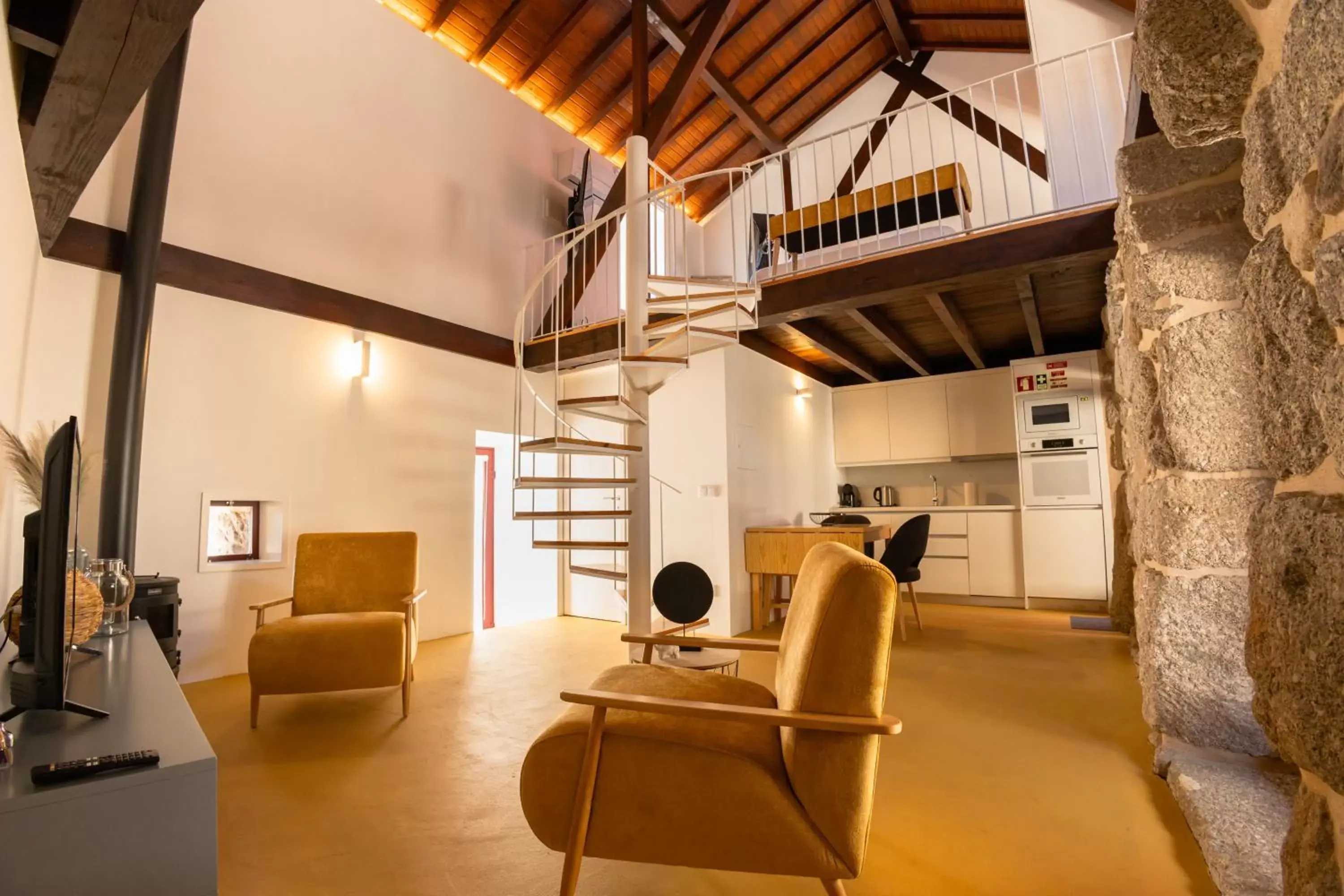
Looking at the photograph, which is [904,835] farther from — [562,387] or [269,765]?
[562,387]

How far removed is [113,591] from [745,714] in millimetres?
2629

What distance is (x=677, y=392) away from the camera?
19.2 ft

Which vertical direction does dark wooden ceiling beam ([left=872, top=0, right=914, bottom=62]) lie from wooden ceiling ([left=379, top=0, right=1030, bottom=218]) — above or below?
above

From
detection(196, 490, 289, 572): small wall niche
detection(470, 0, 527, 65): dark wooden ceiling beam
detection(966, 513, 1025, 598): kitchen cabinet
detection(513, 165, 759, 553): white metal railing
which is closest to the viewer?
detection(196, 490, 289, 572): small wall niche

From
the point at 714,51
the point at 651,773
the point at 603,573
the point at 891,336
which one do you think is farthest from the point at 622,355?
the point at 714,51

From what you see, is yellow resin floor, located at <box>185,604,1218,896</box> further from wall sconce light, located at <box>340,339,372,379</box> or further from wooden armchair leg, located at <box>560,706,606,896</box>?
wall sconce light, located at <box>340,339,372,379</box>

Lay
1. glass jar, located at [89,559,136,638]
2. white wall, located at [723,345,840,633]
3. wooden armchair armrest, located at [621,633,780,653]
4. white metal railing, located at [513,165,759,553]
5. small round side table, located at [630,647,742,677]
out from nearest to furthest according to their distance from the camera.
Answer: wooden armchair armrest, located at [621,633,780,653], glass jar, located at [89,559,136,638], small round side table, located at [630,647,742,677], white metal railing, located at [513,165,759,553], white wall, located at [723,345,840,633]

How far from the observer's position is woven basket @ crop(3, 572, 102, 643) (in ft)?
6.54

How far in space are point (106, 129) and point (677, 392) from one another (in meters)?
4.22

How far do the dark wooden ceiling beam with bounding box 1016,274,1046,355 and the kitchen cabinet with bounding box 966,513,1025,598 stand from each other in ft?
5.63

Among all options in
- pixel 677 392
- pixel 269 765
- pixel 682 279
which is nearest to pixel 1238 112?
pixel 682 279

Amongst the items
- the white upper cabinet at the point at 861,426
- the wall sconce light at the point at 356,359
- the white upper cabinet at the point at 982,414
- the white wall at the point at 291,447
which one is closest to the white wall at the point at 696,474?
the white wall at the point at 291,447

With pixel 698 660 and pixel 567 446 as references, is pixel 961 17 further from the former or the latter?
pixel 698 660

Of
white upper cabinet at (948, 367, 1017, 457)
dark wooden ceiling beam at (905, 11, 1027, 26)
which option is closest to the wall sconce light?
white upper cabinet at (948, 367, 1017, 457)
